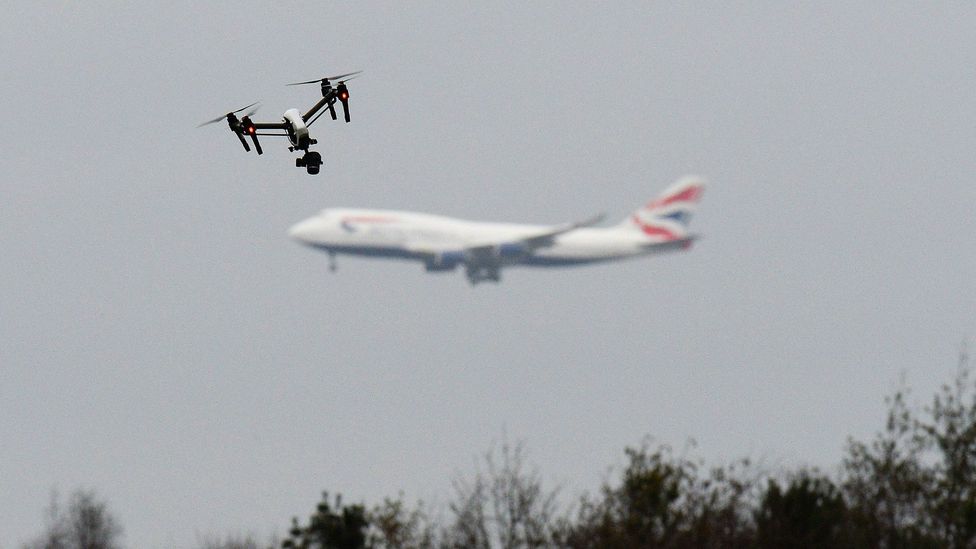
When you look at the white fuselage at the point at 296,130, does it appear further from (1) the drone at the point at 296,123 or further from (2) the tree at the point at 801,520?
(2) the tree at the point at 801,520

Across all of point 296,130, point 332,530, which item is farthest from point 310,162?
point 332,530

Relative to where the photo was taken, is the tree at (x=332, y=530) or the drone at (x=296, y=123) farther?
the tree at (x=332, y=530)

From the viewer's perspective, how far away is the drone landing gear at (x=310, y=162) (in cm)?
4919

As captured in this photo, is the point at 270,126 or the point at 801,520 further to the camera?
the point at 801,520

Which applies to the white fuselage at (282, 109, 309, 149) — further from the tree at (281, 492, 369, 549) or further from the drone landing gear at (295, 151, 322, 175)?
the tree at (281, 492, 369, 549)

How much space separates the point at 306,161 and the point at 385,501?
48.3 meters

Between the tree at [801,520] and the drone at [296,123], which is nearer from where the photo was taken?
the drone at [296,123]

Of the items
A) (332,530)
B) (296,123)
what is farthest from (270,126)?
(332,530)

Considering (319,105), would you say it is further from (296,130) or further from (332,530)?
(332,530)

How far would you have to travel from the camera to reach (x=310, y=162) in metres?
49.5

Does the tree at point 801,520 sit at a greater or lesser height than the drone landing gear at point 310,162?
lesser

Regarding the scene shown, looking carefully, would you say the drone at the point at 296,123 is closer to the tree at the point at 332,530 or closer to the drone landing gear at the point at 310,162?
the drone landing gear at the point at 310,162

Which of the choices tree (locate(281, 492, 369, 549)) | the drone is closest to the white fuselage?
the drone

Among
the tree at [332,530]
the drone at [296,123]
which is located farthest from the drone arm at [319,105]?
the tree at [332,530]
